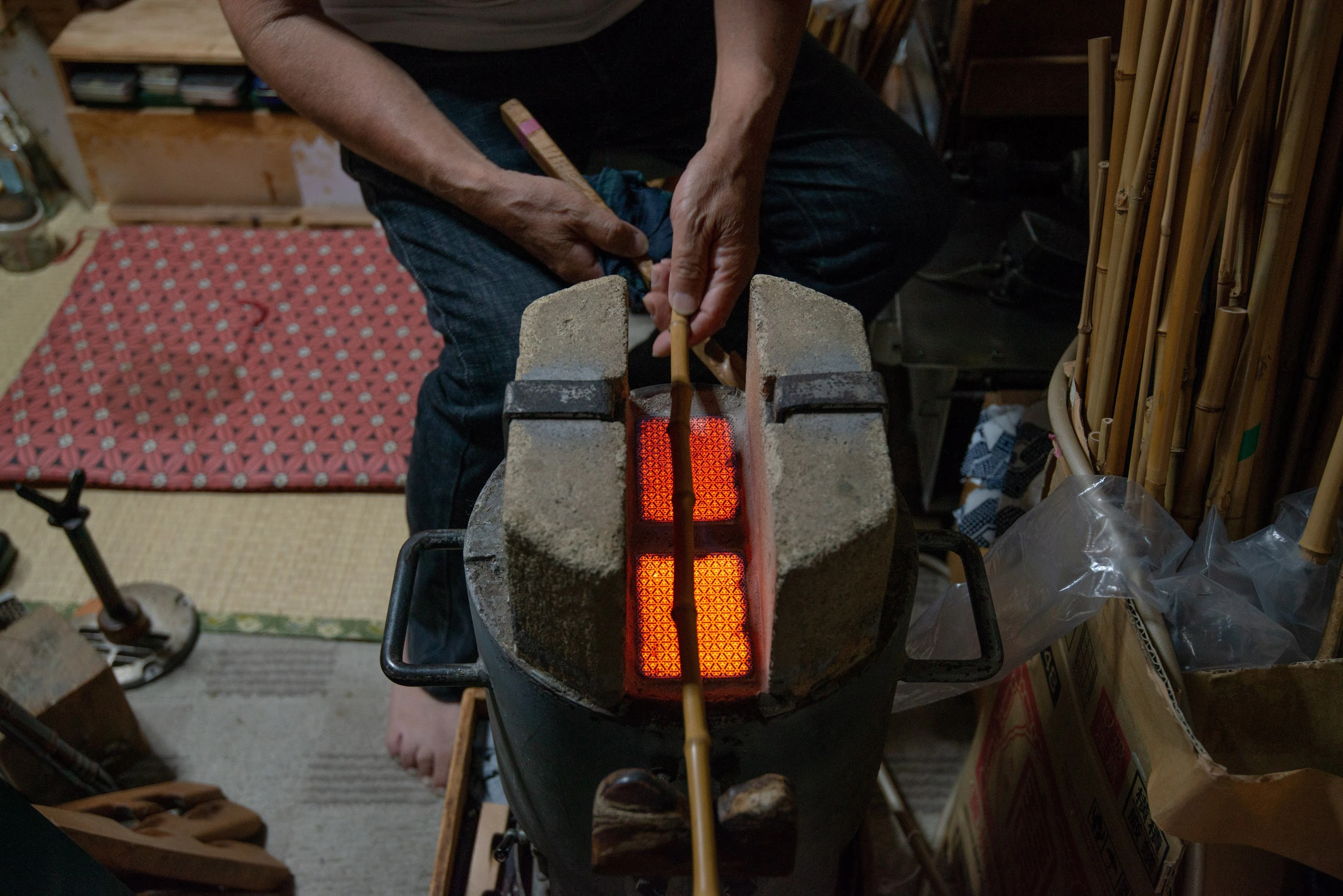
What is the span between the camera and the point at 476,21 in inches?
51.8

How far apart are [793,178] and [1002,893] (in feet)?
3.08

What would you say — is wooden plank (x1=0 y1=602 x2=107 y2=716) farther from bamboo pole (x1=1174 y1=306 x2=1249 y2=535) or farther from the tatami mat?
bamboo pole (x1=1174 y1=306 x2=1249 y2=535)

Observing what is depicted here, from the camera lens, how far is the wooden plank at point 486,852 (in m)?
1.26

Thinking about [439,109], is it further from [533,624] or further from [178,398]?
[178,398]

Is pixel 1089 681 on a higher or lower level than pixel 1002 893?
higher

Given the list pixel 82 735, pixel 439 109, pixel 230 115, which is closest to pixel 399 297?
pixel 230 115

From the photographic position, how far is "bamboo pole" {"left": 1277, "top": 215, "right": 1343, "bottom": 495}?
0.89m

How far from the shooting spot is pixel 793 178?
1.38m

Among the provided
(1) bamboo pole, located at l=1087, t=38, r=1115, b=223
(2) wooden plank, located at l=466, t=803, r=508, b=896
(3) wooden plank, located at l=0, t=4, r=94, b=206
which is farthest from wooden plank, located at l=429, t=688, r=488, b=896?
(3) wooden plank, located at l=0, t=4, r=94, b=206

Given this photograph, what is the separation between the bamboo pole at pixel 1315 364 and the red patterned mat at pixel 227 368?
1.42 meters

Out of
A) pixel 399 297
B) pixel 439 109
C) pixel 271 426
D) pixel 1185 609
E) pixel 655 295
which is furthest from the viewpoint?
pixel 399 297

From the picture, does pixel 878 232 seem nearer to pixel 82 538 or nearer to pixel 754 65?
pixel 754 65

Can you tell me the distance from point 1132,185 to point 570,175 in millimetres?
625

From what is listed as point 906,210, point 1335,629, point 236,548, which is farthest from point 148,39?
point 1335,629
